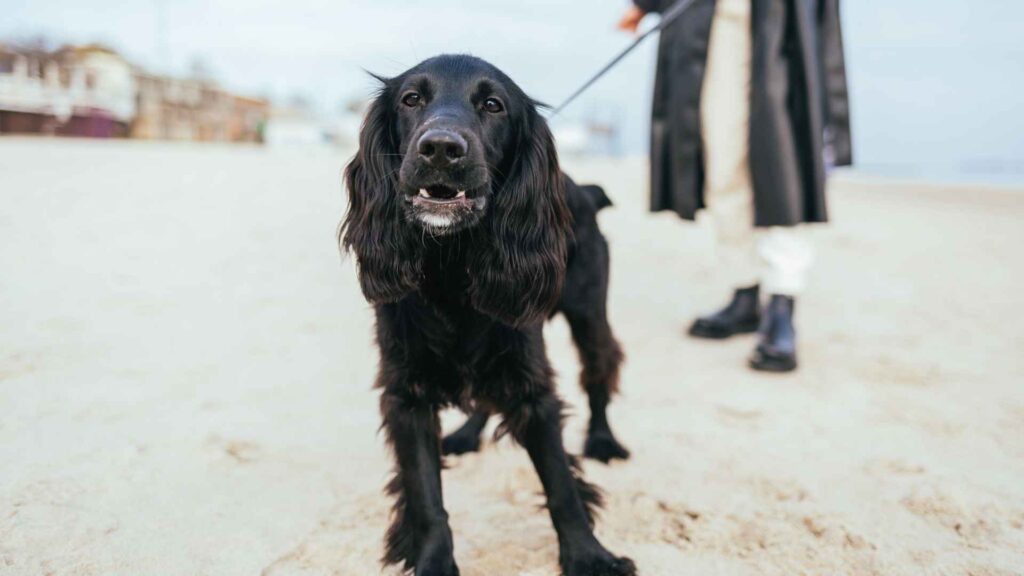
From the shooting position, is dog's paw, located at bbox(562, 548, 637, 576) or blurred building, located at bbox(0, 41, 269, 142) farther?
blurred building, located at bbox(0, 41, 269, 142)

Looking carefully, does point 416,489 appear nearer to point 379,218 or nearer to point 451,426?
point 379,218

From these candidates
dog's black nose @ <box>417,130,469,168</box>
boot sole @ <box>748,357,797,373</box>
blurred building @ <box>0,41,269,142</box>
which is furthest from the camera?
blurred building @ <box>0,41,269,142</box>

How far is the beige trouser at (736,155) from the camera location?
3510mm

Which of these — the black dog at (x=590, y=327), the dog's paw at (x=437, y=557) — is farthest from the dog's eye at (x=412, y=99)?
the dog's paw at (x=437, y=557)

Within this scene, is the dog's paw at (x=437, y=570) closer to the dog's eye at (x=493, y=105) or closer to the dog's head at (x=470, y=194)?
the dog's head at (x=470, y=194)

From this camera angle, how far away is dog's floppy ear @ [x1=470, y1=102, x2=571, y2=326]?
1.77 m

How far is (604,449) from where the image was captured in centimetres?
241

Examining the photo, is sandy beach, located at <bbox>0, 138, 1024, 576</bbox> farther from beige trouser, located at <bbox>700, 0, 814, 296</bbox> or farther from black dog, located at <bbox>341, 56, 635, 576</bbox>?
beige trouser, located at <bbox>700, 0, 814, 296</bbox>

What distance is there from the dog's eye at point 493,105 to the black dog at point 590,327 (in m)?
0.46

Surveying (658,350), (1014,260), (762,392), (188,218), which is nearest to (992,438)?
(762,392)

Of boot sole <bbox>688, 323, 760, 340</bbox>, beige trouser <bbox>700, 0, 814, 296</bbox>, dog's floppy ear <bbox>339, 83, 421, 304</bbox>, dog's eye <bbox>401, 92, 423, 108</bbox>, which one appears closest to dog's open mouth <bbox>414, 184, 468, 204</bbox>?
dog's floppy ear <bbox>339, 83, 421, 304</bbox>

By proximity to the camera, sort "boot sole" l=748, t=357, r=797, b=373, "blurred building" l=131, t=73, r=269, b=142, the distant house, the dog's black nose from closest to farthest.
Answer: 1. the dog's black nose
2. "boot sole" l=748, t=357, r=797, b=373
3. the distant house
4. "blurred building" l=131, t=73, r=269, b=142

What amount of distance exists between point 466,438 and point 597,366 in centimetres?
50

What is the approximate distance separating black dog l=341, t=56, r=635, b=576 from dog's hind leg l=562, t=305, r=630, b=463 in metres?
0.51
